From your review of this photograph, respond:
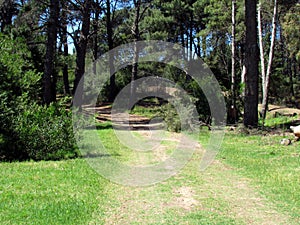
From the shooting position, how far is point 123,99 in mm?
23266

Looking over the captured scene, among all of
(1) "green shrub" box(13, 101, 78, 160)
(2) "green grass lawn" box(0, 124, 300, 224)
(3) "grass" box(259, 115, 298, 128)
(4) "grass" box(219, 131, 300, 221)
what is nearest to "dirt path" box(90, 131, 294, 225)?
(2) "green grass lawn" box(0, 124, 300, 224)

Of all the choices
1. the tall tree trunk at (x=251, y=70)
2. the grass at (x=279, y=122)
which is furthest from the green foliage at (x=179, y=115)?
the grass at (x=279, y=122)

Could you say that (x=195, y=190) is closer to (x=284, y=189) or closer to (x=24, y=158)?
(x=284, y=189)

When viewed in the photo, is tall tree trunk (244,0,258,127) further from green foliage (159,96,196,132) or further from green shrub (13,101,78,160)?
green shrub (13,101,78,160)

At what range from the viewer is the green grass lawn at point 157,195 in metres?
4.23

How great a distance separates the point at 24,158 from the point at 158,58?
55.8 feet

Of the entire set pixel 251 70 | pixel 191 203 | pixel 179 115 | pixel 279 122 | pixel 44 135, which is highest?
pixel 251 70

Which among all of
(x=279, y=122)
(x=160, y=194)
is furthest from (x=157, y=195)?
(x=279, y=122)

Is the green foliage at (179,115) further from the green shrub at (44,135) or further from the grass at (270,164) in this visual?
the green shrub at (44,135)

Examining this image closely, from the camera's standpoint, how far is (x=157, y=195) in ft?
16.9

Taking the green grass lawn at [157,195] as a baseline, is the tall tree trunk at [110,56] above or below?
above

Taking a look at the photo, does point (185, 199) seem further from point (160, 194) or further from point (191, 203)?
point (160, 194)

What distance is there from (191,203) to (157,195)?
0.58 m

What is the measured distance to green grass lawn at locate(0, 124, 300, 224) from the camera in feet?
13.9
